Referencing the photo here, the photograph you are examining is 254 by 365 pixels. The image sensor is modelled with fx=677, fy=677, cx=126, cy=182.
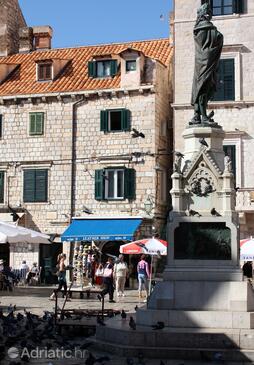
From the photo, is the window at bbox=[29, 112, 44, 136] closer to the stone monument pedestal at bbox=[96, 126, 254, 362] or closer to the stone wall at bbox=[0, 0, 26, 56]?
the stone wall at bbox=[0, 0, 26, 56]

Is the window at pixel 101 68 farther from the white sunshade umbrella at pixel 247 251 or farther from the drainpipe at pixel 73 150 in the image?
the white sunshade umbrella at pixel 247 251

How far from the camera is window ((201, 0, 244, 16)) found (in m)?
29.2

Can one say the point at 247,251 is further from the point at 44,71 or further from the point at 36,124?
the point at 44,71

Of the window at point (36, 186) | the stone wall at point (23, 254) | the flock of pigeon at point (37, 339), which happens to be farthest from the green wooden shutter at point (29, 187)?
the flock of pigeon at point (37, 339)

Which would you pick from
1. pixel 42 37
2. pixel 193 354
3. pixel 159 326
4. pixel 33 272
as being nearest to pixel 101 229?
pixel 33 272

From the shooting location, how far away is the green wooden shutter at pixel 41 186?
32156 mm

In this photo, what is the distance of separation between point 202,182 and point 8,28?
91.2 feet

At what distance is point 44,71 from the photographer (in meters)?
34.2

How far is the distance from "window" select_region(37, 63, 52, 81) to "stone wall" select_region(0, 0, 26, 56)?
174 inches

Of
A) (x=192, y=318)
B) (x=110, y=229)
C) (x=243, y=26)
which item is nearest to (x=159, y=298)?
(x=192, y=318)

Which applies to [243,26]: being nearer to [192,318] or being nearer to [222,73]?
[222,73]

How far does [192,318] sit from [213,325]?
1.24ft

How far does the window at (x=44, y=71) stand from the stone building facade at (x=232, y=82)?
24.2 ft

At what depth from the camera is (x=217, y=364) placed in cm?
1037
